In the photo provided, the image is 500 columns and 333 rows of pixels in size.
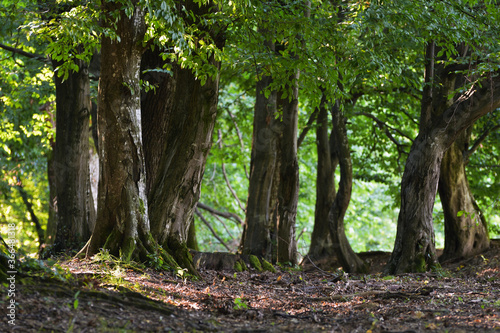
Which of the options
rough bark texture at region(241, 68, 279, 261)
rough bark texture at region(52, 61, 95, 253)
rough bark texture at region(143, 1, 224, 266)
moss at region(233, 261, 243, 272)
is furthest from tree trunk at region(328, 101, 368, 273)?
rough bark texture at region(52, 61, 95, 253)

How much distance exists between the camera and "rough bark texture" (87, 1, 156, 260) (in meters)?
6.89

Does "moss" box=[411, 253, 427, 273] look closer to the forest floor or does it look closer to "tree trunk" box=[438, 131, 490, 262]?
the forest floor

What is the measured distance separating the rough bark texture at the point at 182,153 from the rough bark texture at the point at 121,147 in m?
0.71

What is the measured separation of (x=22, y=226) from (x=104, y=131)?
19044 millimetres

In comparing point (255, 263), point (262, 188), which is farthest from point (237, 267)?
point (262, 188)

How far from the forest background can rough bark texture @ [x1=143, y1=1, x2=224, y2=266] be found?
0.38m

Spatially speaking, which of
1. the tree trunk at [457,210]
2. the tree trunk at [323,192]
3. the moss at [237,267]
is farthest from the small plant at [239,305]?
the tree trunk at [323,192]

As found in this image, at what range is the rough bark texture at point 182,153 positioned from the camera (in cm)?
795

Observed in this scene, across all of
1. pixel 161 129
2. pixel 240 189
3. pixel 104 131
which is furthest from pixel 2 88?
pixel 240 189

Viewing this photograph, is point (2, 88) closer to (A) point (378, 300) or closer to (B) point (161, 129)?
(B) point (161, 129)

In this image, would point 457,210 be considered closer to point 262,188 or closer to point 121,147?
point 262,188

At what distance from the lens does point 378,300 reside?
260 inches

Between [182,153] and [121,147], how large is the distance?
1.27m

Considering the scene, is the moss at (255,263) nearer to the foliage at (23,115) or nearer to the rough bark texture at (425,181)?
the rough bark texture at (425,181)
